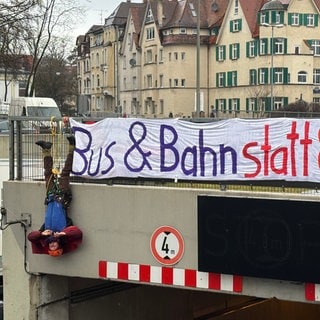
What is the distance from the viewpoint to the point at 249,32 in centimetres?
7262

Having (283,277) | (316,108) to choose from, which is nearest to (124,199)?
(283,277)

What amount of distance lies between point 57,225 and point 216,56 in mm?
71955

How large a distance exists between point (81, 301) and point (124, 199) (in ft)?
6.56

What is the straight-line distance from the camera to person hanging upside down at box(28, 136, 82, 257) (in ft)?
24.7

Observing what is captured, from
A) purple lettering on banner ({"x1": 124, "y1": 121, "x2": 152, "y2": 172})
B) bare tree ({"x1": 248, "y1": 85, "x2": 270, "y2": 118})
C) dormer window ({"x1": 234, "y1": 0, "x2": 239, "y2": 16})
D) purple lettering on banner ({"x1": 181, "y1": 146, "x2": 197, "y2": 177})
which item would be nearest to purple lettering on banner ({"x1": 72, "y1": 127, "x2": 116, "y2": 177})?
purple lettering on banner ({"x1": 124, "y1": 121, "x2": 152, "y2": 172})

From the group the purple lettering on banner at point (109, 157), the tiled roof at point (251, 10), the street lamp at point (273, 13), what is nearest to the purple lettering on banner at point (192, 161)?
the purple lettering on banner at point (109, 157)

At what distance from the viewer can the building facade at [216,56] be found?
69188 millimetres

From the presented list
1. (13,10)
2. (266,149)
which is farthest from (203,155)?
(13,10)

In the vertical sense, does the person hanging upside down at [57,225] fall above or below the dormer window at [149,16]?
below

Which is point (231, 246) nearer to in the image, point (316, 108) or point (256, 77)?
point (316, 108)

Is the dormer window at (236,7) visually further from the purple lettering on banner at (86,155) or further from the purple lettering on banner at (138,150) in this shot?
the purple lettering on banner at (138,150)

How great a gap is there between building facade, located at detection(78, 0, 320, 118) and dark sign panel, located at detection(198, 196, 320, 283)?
53912mm

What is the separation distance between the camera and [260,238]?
21.5 ft

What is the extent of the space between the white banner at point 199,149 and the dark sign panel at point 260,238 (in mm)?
630
